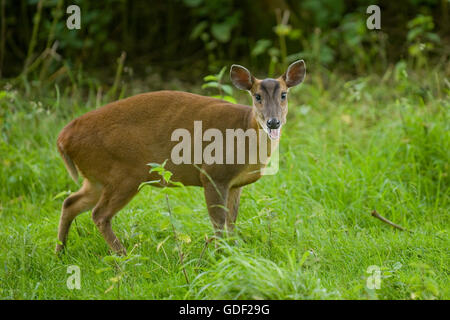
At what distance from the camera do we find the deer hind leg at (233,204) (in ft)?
16.1

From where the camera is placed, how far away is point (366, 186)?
5.57 meters

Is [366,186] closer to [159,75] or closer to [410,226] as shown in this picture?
[410,226]

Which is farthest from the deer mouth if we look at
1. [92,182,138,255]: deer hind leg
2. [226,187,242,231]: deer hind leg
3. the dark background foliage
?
the dark background foliage

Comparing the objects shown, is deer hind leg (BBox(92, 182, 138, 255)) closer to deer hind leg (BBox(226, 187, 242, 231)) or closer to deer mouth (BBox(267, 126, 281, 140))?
deer hind leg (BBox(226, 187, 242, 231))

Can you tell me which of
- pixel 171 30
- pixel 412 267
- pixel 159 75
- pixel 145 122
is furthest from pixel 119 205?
pixel 171 30

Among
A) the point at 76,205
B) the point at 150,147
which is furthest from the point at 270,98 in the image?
the point at 76,205

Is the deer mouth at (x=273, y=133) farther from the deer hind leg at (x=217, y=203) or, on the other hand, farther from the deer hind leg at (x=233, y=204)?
the deer hind leg at (x=233, y=204)

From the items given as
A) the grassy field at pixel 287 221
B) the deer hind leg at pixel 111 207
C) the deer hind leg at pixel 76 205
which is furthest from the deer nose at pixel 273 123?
the deer hind leg at pixel 76 205

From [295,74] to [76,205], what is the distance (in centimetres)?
184

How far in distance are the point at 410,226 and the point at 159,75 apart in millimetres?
5109

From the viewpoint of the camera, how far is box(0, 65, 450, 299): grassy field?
3994 mm

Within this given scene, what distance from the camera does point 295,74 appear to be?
4.90 m

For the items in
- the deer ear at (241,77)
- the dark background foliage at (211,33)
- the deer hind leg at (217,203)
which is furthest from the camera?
the dark background foliage at (211,33)

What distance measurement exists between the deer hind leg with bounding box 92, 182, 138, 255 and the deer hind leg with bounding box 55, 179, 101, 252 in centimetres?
16
